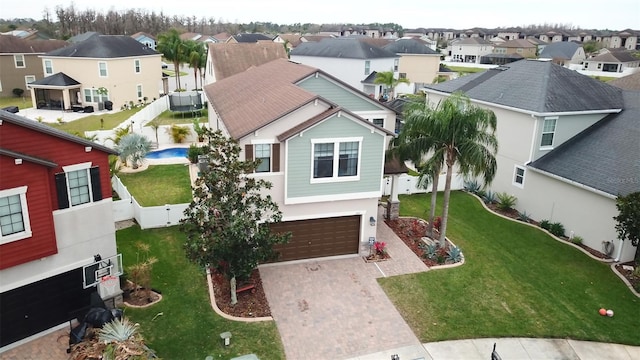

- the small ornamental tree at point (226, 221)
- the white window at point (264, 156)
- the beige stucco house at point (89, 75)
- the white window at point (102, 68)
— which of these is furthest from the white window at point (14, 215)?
the white window at point (102, 68)

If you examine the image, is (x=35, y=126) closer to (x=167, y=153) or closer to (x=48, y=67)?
(x=167, y=153)

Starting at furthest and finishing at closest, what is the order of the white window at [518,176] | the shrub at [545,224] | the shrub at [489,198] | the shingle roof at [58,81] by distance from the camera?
1. the shingle roof at [58,81]
2. the shrub at [489,198]
3. the white window at [518,176]
4. the shrub at [545,224]

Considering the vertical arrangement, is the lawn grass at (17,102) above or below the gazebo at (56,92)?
below

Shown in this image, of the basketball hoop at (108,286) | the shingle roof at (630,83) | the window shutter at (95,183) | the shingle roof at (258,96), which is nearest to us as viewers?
the window shutter at (95,183)

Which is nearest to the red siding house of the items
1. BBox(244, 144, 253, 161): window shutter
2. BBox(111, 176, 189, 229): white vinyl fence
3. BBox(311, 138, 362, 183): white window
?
BBox(244, 144, 253, 161): window shutter

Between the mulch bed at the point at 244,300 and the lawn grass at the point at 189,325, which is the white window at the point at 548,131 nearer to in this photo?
the mulch bed at the point at 244,300

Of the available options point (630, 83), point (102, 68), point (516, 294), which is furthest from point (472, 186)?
point (102, 68)

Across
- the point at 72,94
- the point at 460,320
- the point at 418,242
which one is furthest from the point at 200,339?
the point at 72,94
